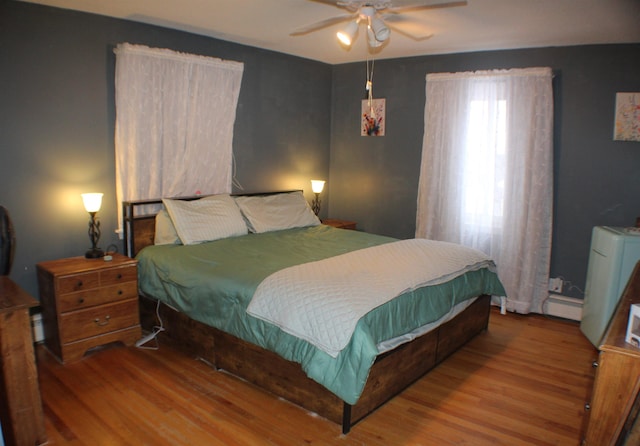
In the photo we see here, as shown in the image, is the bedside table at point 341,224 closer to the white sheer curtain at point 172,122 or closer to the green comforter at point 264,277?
the green comforter at point 264,277

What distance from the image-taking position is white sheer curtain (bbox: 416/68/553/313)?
13.3 ft

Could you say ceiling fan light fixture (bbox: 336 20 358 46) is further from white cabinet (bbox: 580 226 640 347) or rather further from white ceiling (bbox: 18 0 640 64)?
white cabinet (bbox: 580 226 640 347)

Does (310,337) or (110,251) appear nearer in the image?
(310,337)

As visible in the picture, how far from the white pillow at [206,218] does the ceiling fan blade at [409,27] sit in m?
1.94

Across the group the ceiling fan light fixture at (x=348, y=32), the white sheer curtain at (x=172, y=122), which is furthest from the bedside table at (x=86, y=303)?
the ceiling fan light fixture at (x=348, y=32)

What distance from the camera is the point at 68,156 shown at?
3309mm

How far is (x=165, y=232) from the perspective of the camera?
11.7 feet

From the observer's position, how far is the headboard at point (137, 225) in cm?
353

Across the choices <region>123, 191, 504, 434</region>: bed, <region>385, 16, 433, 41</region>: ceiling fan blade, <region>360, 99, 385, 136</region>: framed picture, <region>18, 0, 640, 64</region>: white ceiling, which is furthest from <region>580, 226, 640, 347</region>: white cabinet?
<region>360, 99, 385, 136</region>: framed picture

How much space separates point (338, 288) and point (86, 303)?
176 centimetres

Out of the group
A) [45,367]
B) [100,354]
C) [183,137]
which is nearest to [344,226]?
[183,137]

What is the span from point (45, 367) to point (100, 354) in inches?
13.1

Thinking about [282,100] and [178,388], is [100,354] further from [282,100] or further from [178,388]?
[282,100]

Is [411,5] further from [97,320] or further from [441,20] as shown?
[97,320]
